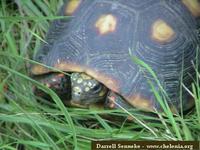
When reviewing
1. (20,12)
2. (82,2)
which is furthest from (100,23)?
(20,12)

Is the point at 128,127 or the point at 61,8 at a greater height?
the point at 61,8

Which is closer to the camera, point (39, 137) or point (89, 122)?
point (39, 137)

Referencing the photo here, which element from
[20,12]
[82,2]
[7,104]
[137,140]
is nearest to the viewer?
[137,140]

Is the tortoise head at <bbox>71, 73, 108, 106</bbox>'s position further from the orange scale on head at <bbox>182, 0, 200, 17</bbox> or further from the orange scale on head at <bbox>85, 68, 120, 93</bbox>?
the orange scale on head at <bbox>182, 0, 200, 17</bbox>

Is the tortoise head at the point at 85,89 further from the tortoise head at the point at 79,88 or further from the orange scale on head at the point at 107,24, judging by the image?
the orange scale on head at the point at 107,24

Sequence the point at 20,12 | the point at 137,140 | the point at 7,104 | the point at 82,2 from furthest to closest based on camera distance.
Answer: the point at 20,12 < the point at 82,2 < the point at 7,104 < the point at 137,140

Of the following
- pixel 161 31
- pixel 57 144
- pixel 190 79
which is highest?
pixel 161 31

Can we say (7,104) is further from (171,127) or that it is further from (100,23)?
(171,127)

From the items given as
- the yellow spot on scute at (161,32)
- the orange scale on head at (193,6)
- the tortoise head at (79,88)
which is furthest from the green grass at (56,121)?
the orange scale on head at (193,6)
